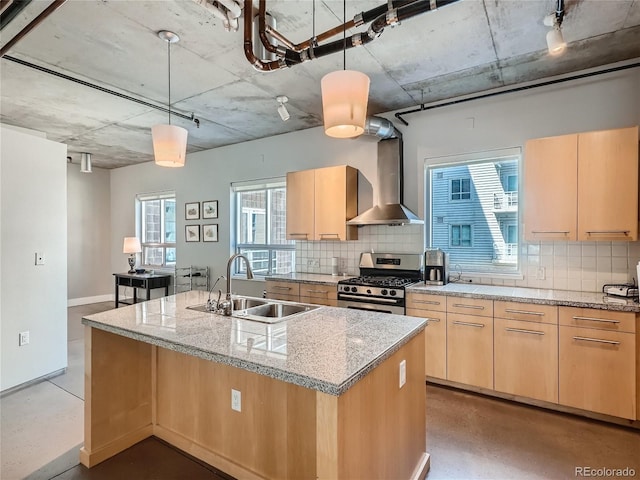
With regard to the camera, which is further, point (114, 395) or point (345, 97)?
point (114, 395)

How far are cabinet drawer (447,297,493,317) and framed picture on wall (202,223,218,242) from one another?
13.0 feet

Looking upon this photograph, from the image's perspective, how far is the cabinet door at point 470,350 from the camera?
2953 mm

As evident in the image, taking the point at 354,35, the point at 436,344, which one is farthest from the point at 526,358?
the point at 354,35

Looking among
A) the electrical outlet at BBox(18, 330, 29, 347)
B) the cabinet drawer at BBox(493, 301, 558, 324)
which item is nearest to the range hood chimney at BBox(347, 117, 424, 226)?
the cabinet drawer at BBox(493, 301, 558, 324)

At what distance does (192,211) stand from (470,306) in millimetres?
4796

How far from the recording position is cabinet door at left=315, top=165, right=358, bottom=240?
4055 mm

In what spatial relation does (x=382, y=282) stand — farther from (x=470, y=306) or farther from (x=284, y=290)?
(x=284, y=290)

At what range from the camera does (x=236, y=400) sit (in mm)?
2006

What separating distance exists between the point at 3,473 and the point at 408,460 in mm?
2399

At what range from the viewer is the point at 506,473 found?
82.3 inches

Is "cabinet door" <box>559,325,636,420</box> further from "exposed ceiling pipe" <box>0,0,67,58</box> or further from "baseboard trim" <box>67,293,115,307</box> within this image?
"baseboard trim" <box>67,293,115,307</box>

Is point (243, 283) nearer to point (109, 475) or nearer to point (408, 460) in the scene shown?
point (109, 475)

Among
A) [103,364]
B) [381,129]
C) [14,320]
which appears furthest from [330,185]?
[14,320]

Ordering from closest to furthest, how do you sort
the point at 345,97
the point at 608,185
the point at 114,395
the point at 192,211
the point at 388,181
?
1. the point at 345,97
2. the point at 114,395
3. the point at 608,185
4. the point at 388,181
5. the point at 192,211
